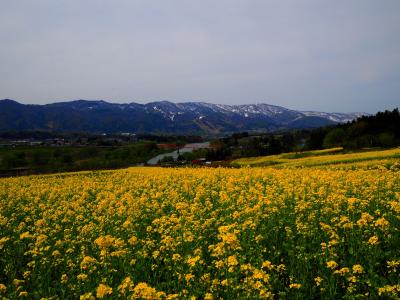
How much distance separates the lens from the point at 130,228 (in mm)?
11914

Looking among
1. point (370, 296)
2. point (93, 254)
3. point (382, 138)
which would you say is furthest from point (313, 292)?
point (382, 138)

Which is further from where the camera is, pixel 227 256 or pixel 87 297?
pixel 227 256

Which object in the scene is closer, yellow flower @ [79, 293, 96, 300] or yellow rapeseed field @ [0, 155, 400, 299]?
yellow flower @ [79, 293, 96, 300]

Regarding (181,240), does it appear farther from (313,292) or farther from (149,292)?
(149,292)

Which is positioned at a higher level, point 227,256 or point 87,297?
point 87,297

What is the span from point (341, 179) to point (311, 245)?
364 inches

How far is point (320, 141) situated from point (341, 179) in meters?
72.2

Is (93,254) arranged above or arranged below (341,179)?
below

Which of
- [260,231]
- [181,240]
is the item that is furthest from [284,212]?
[181,240]

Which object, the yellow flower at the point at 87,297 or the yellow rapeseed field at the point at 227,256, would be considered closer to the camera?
the yellow flower at the point at 87,297

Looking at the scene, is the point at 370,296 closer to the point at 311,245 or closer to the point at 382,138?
the point at 311,245

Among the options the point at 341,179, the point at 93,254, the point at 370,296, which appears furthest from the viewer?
the point at 341,179

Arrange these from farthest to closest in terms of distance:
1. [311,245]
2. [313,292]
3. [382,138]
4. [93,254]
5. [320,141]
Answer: [320,141] → [382,138] → [93,254] → [311,245] → [313,292]

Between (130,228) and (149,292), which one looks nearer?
(149,292)
